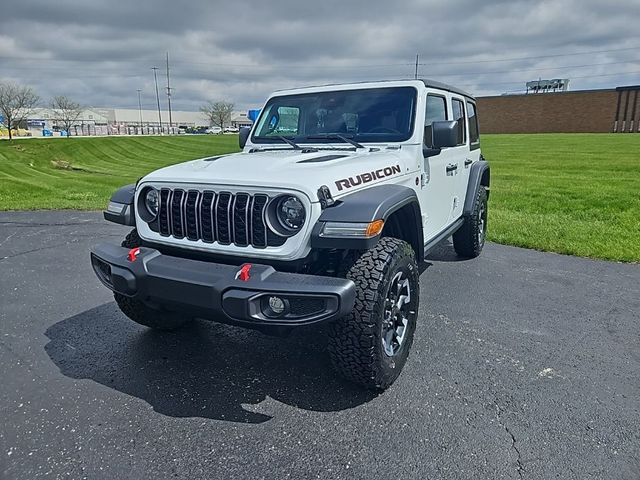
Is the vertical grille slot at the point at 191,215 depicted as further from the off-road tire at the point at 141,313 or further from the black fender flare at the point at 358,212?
the black fender flare at the point at 358,212

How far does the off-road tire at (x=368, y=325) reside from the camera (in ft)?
8.32

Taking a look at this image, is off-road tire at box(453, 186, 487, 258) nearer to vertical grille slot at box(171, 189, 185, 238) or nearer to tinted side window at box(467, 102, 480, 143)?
tinted side window at box(467, 102, 480, 143)

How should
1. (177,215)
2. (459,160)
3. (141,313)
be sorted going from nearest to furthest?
(177,215), (141,313), (459,160)

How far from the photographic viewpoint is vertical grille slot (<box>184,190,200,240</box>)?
9.20ft

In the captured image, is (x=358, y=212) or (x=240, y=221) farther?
(x=240, y=221)

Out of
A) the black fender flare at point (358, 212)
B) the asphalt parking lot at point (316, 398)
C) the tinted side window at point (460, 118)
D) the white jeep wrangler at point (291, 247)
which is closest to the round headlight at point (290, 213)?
the white jeep wrangler at point (291, 247)

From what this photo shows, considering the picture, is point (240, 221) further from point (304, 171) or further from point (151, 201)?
point (151, 201)

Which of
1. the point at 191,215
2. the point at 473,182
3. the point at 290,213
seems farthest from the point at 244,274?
the point at 473,182

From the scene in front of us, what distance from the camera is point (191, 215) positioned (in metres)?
2.83

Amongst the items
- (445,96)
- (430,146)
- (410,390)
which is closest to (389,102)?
(430,146)

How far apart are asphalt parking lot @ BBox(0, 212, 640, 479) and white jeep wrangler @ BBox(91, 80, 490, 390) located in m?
0.33

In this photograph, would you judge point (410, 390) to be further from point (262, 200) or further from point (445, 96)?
point (445, 96)

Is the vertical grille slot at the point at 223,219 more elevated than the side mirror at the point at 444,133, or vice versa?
the side mirror at the point at 444,133

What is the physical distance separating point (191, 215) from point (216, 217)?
21 centimetres
